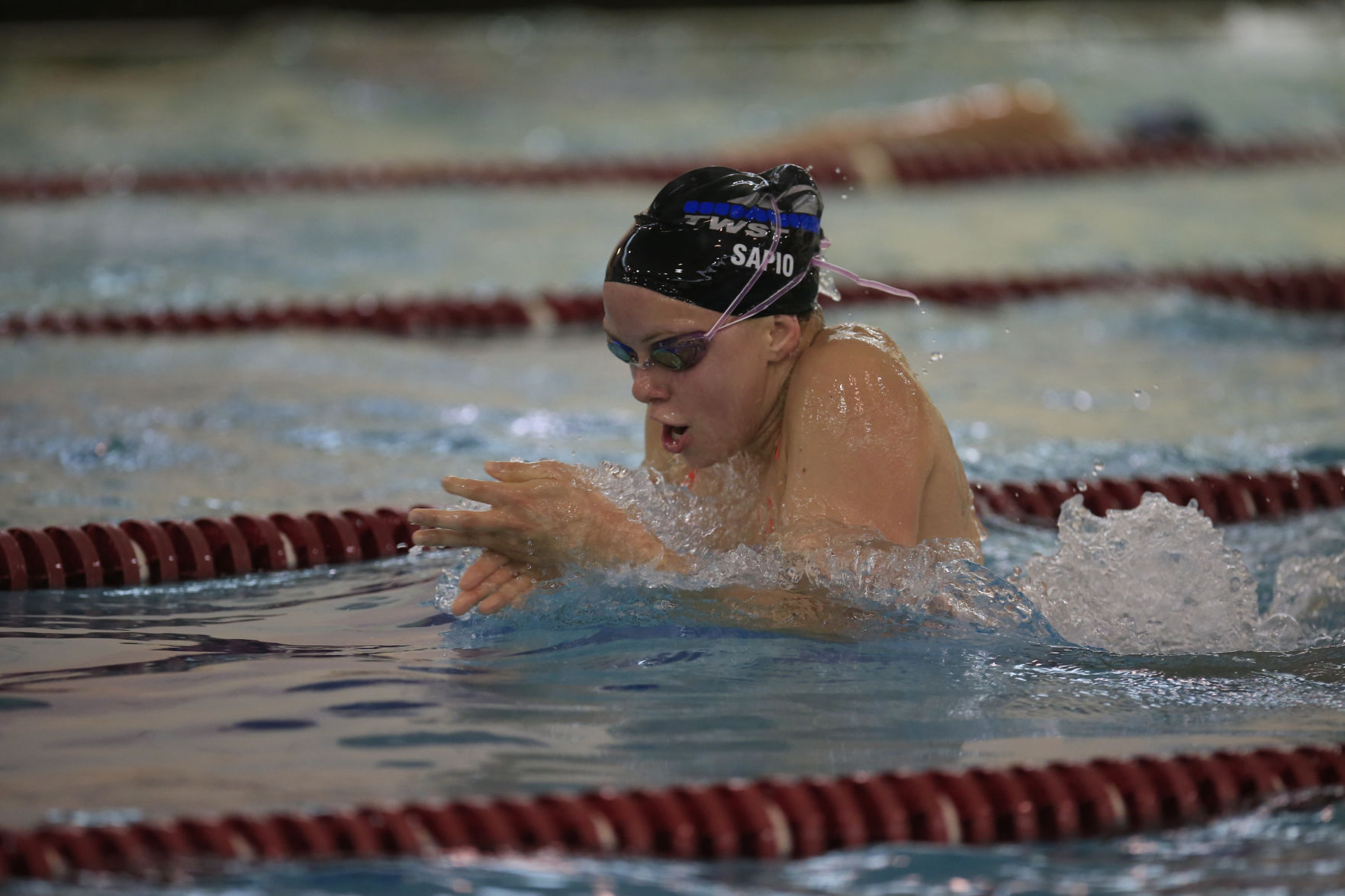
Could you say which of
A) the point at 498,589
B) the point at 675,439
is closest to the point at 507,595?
the point at 498,589

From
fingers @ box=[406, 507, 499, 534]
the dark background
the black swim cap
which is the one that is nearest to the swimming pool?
fingers @ box=[406, 507, 499, 534]

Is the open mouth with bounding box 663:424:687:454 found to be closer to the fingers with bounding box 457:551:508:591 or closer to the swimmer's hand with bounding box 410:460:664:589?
the swimmer's hand with bounding box 410:460:664:589

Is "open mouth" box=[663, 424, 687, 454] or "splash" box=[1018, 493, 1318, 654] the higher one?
"open mouth" box=[663, 424, 687, 454]

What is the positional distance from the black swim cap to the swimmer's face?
3 centimetres

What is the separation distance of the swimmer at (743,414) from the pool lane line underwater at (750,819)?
0.49m

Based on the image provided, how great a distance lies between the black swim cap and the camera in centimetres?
260

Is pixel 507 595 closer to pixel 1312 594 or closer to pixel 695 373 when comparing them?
pixel 695 373

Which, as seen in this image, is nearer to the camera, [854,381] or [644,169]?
[854,381]

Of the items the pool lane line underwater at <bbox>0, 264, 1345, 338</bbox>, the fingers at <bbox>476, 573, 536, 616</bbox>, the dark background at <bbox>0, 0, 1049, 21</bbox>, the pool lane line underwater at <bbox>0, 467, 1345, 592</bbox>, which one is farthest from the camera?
the dark background at <bbox>0, 0, 1049, 21</bbox>

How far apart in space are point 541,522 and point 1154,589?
116 centimetres

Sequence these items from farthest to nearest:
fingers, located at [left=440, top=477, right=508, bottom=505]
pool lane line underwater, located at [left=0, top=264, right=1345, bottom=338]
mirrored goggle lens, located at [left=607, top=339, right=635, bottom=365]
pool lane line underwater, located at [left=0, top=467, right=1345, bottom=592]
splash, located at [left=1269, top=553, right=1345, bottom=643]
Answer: pool lane line underwater, located at [left=0, top=264, right=1345, bottom=338] → pool lane line underwater, located at [left=0, top=467, right=1345, bottom=592] → splash, located at [left=1269, top=553, right=1345, bottom=643] → mirrored goggle lens, located at [left=607, top=339, right=635, bottom=365] → fingers, located at [left=440, top=477, right=508, bottom=505]

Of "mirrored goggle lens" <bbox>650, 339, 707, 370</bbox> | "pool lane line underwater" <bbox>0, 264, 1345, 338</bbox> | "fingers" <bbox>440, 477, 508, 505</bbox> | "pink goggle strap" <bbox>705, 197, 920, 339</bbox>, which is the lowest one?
"fingers" <bbox>440, 477, 508, 505</bbox>

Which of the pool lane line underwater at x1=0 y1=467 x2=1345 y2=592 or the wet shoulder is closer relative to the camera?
the wet shoulder

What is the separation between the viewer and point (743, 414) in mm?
2676
